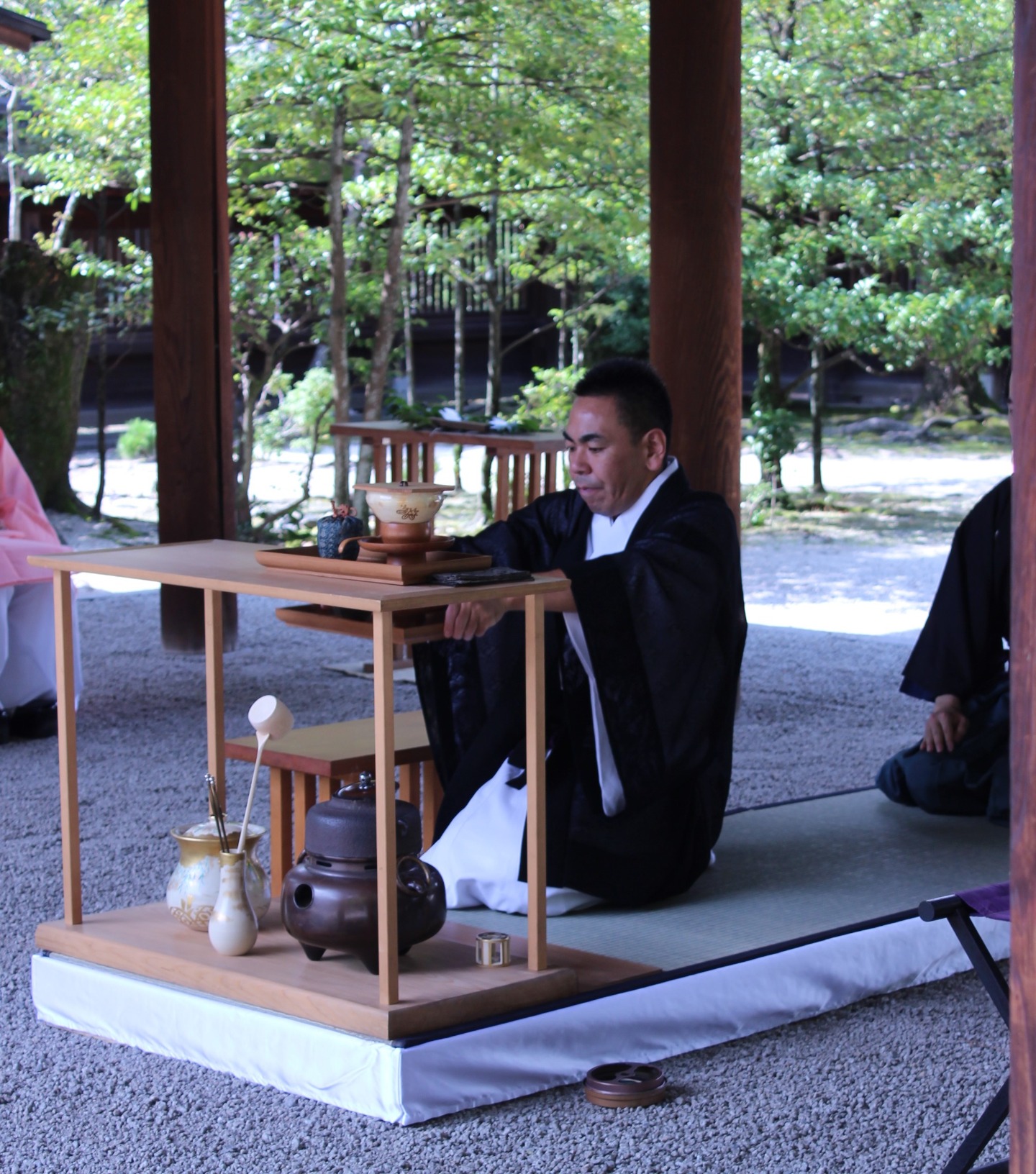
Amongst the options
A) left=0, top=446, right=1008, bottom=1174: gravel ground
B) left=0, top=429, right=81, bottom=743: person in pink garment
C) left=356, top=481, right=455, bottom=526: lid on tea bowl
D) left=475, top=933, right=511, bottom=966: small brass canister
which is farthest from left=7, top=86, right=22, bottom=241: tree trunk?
left=475, top=933, right=511, bottom=966: small brass canister

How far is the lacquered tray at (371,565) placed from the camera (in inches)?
99.0

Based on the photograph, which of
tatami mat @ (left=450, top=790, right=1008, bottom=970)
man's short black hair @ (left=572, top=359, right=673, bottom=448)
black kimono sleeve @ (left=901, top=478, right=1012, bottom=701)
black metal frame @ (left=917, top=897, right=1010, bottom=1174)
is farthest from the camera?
black kimono sleeve @ (left=901, top=478, right=1012, bottom=701)

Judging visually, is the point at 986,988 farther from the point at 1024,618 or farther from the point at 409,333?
the point at 409,333

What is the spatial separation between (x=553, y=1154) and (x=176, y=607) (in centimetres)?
452

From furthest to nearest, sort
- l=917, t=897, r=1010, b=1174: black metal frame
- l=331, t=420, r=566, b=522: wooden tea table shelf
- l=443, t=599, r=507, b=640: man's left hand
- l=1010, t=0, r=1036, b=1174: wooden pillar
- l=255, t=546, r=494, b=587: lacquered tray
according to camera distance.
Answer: l=331, t=420, r=566, b=522: wooden tea table shelf
l=443, t=599, r=507, b=640: man's left hand
l=255, t=546, r=494, b=587: lacquered tray
l=917, t=897, r=1010, b=1174: black metal frame
l=1010, t=0, r=1036, b=1174: wooden pillar

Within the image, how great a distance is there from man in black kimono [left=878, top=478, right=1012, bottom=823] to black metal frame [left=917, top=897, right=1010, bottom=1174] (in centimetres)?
152

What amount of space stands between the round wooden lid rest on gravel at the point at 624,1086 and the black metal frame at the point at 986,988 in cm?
50

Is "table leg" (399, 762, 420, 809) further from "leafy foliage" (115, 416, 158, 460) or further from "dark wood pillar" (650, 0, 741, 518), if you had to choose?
"leafy foliage" (115, 416, 158, 460)

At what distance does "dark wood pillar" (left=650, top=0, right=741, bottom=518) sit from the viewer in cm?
509

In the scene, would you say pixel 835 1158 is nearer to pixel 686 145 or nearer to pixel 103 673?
pixel 686 145

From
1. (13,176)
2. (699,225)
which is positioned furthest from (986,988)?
(13,176)

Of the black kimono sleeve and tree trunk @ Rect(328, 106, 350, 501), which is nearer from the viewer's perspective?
the black kimono sleeve

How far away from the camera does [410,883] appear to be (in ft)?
8.73

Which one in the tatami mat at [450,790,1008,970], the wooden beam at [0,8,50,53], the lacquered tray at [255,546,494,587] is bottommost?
the tatami mat at [450,790,1008,970]
